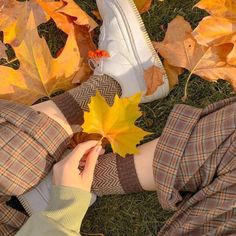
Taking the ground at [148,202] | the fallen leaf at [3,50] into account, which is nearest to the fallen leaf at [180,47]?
the ground at [148,202]

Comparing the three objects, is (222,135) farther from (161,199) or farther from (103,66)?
(103,66)

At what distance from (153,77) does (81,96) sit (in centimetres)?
23

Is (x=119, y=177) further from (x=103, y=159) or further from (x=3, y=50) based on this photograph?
(x=3, y=50)

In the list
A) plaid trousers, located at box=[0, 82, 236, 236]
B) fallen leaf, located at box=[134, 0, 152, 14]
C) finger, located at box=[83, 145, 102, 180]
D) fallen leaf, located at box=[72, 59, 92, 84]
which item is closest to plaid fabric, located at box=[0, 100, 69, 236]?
plaid trousers, located at box=[0, 82, 236, 236]

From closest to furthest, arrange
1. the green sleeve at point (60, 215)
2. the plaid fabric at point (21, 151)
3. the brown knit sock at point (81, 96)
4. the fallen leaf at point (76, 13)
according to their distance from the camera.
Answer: the green sleeve at point (60, 215) < the plaid fabric at point (21, 151) < the brown knit sock at point (81, 96) < the fallen leaf at point (76, 13)

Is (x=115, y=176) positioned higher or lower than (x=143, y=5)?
lower

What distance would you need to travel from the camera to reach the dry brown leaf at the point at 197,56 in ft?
4.63

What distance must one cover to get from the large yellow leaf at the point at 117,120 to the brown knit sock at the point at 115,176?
0.04 meters

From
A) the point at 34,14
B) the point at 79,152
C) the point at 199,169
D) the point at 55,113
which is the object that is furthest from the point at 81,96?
the point at 199,169

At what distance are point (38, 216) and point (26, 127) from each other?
246 millimetres

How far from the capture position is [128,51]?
1.45 meters

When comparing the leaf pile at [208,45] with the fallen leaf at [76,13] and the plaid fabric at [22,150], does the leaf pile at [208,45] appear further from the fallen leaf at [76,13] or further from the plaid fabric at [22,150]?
the plaid fabric at [22,150]

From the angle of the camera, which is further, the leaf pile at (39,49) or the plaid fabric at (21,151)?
the leaf pile at (39,49)

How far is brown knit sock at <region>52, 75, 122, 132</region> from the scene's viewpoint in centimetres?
136
